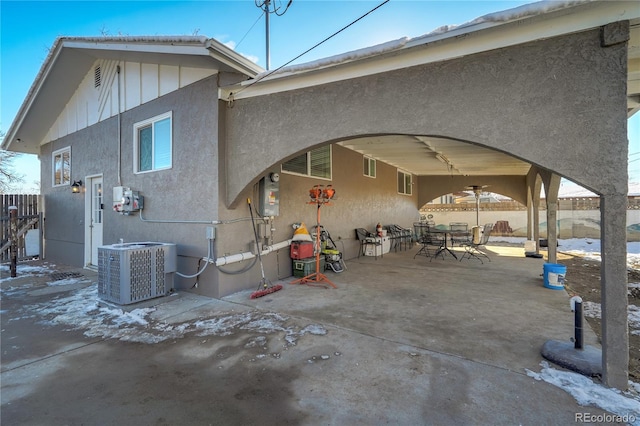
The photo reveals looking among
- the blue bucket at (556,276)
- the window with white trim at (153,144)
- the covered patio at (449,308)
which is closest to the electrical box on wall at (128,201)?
the window with white trim at (153,144)

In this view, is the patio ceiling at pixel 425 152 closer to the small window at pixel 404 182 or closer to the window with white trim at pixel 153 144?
the small window at pixel 404 182

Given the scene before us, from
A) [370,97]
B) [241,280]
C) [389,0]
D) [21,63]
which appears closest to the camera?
[389,0]

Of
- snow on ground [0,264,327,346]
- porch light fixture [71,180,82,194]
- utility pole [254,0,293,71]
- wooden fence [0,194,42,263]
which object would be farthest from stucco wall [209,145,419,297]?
wooden fence [0,194,42,263]

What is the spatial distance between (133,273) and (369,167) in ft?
23.2

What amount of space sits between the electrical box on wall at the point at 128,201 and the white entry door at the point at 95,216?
1586mm

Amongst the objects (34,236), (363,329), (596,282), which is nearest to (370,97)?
(363,329)

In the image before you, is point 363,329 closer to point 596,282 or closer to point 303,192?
point 303,192

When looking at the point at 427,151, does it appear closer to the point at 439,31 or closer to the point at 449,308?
the point at 449,308

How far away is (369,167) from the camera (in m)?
9.37

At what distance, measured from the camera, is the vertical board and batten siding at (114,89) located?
5301 mm

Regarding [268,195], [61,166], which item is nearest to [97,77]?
[61,166]

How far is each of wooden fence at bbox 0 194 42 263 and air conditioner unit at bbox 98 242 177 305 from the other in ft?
20.9

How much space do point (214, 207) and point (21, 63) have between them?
755 cm

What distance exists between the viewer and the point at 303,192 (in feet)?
21.4
